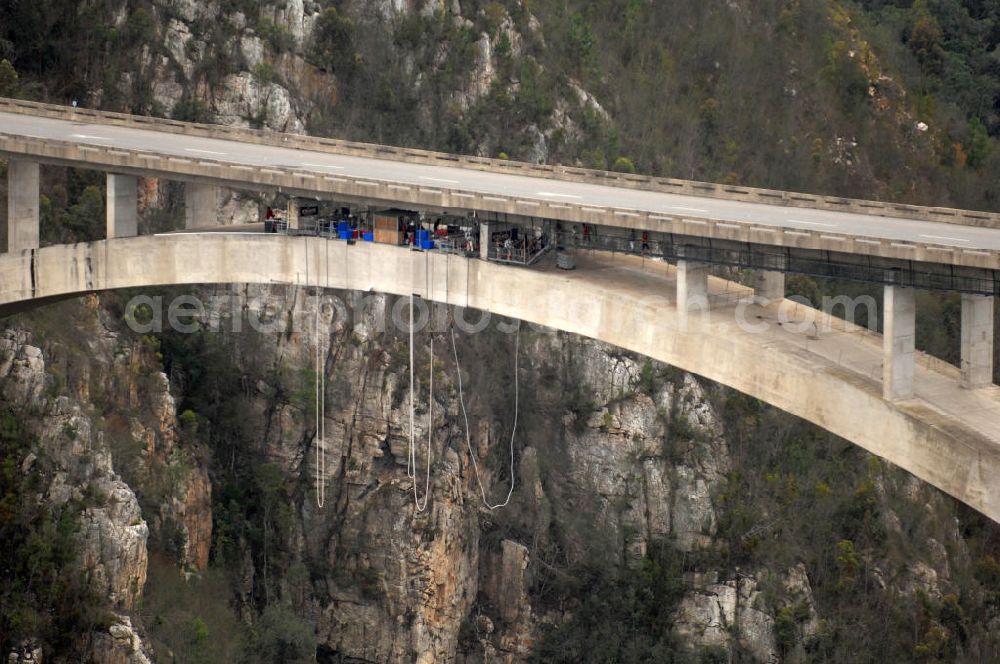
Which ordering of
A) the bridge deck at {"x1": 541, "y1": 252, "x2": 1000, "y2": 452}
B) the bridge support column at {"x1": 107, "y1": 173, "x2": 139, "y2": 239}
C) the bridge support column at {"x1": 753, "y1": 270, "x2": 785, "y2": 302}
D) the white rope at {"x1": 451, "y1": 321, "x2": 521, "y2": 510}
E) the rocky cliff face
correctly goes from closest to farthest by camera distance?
the bridge deck at {"x1": 541, "y1": 252, "x2": 1000, "y2": 452} → the bridge support column at {"x1": 753, "y1": 270, "x2": 785, "y2": 302} → the bridge support column at {"x1": 107, "y1": 173, "x2": 139, "y2": 239} → the rocky cliff face → the white rope at {"x1": 451, "y1": 321, "x2": 521, "y2": 510}

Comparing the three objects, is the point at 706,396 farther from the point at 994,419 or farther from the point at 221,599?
the point at 994,419

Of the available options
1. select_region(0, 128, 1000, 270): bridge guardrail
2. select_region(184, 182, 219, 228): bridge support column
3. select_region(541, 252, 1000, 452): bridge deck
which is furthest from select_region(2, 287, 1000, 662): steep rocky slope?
select_region(541, 252, 1000, 452): bridge deck

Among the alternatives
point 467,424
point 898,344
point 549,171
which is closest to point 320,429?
point 467,424

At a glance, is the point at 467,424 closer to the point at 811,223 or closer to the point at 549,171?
the point at 549,171

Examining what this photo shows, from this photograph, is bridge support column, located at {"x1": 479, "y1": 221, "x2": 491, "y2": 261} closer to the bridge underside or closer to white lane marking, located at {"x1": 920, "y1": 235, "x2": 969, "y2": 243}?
the bridge underside

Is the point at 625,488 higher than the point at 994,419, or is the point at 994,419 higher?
the point at 994,419

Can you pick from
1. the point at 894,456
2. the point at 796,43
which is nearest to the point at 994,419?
the point at 894,456
